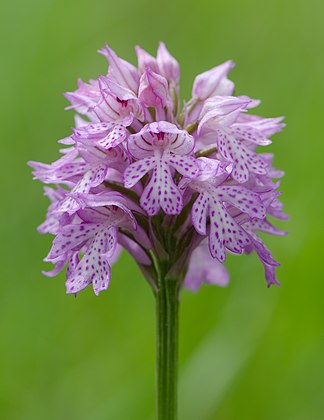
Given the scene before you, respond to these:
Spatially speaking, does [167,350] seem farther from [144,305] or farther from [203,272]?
[144,305]

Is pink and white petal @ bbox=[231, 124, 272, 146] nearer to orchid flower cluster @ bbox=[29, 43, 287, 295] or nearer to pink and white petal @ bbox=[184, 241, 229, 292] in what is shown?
orchid flower cluster @ bbox=[29, 43, 287, 295]

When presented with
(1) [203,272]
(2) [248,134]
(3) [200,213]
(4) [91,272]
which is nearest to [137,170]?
(3) [200,213]

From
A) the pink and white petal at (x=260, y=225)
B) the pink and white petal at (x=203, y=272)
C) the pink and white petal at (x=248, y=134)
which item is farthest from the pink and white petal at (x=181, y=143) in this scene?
the pink and white petal at (x=203, y=272)

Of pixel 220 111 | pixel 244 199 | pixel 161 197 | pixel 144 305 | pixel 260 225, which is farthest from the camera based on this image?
pixel 144 305

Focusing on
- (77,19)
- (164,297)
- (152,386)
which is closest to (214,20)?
(77,19)

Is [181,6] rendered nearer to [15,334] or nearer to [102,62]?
[102,62]

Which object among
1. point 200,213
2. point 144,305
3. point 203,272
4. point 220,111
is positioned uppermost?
point 220,111

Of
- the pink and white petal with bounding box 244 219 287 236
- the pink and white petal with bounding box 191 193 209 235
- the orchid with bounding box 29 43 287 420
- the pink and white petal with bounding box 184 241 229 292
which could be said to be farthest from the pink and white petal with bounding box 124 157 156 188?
the pink and white petal with bounding box 184 241 229 292
